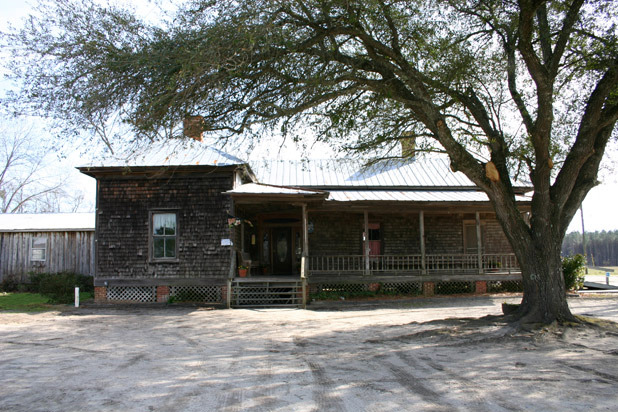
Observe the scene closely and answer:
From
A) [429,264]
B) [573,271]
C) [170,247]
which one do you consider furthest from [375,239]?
[170,247]

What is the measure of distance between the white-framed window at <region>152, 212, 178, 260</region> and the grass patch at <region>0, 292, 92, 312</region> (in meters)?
3.21

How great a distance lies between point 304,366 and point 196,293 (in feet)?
31.8

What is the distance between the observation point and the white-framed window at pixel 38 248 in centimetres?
2061

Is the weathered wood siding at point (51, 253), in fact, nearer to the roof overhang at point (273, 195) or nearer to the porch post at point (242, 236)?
the porch post at point (242, 236)

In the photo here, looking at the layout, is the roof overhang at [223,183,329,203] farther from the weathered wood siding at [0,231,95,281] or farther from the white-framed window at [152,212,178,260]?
the weathered wood siding at [0,231,95,281]

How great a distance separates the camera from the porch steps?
46.5 ft

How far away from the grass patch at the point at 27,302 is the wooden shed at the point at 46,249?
176 centimetres

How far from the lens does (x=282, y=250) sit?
750 inches

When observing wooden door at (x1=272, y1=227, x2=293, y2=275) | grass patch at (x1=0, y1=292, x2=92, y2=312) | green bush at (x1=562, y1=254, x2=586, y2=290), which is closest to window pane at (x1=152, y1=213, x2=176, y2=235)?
grass patch at (x1=0, y1=292, x2=92, y2=312)

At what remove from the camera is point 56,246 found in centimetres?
2052

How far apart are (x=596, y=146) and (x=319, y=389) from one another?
24.1ft

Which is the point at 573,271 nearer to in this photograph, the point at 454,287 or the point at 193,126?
the point at 454,287

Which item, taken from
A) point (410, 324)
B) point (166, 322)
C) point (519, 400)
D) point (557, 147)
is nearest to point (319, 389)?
point (519, 400)

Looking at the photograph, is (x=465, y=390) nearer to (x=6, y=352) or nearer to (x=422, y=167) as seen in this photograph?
(x=6, y=352)
